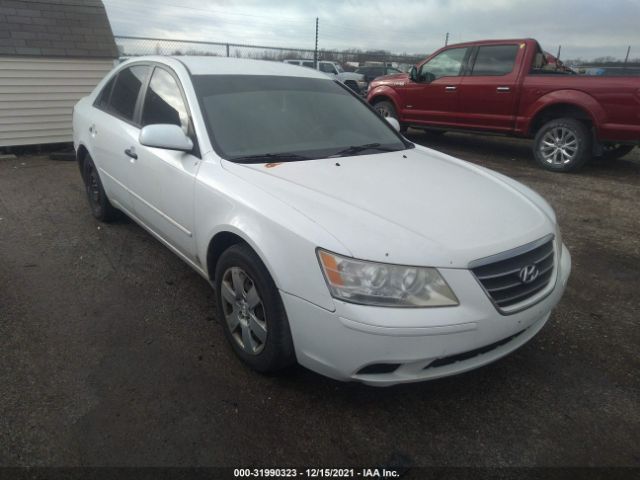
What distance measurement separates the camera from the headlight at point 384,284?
77.0 inches

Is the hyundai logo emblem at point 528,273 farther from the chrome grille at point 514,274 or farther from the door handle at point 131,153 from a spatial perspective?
the door handle at point 131,153

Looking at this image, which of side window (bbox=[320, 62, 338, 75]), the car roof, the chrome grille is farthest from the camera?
side window (bbox=[320, 62, 338, 75])

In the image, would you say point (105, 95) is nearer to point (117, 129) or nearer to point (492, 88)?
point (117, 129)

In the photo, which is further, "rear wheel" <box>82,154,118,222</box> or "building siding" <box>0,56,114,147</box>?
"building siding" <box>0,56,114,147</box>

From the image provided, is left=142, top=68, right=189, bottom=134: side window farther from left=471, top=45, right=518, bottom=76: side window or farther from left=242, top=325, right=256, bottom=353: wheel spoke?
left=471, top=45, right=518, bottom=76: side window

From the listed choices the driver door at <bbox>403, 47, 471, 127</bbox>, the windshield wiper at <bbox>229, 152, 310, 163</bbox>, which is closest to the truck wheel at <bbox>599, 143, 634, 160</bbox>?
the driver door at <bbox>403, 47, 471, 127</bbox>

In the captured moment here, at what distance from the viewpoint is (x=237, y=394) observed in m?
2.39

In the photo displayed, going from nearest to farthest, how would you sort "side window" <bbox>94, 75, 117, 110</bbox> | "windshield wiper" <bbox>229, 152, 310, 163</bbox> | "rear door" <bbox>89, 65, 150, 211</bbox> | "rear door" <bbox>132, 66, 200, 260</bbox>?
"windshield wiper" <bbox>229, 152, 310, 163</bbox>
"rear door" <bbox>132, 66, 200, 260</bbox>
"rear door" <bbox>89, 65, 150, 211</bbox>
"side window" <bbox>94, 75, 117, 110</bbox>

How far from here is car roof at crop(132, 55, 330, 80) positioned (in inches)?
131

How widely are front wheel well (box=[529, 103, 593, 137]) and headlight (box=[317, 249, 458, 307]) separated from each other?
20.1 ft

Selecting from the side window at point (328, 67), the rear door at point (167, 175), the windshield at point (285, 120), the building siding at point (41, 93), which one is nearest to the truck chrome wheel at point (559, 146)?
the windshield at point (285, 120)

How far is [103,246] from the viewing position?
166 inches

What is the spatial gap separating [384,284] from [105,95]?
3.63 meters

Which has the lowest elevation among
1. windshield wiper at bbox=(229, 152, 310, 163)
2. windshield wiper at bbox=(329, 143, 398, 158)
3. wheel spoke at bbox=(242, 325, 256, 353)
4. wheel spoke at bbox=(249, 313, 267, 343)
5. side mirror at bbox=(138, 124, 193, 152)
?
wheel spoke at bbox=(242, 325, 256, 353)
